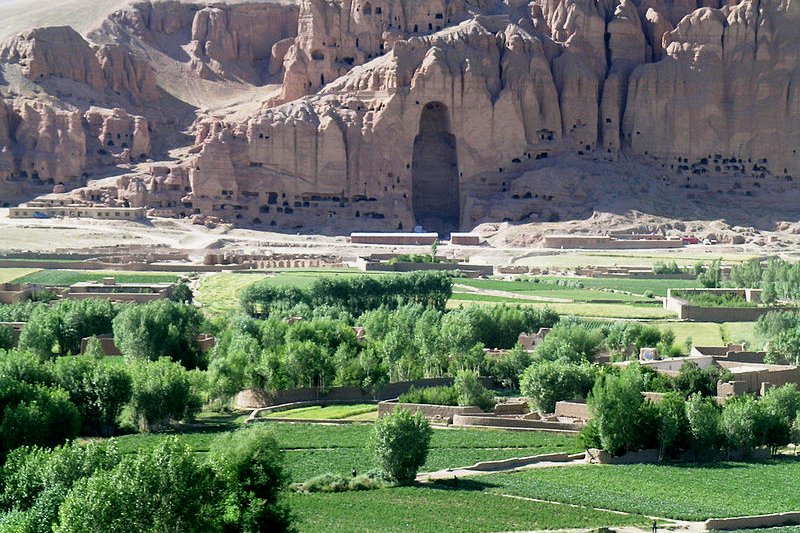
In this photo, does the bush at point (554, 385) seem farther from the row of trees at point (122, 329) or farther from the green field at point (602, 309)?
the green field at point (602, 309)

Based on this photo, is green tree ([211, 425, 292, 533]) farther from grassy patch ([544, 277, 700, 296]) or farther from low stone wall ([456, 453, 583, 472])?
grassy patch ([544, 277, 700, 296])

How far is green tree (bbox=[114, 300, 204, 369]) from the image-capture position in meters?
72.8

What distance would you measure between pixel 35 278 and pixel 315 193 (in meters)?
34.9

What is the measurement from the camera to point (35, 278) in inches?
3893

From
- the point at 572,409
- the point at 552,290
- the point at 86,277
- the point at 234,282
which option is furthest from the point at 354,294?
the point at 572,409

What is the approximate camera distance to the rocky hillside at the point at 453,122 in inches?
5064

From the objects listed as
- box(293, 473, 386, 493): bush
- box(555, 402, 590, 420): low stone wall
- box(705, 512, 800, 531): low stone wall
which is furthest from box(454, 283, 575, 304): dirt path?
box(705, 512, 800, 531): low stone wall

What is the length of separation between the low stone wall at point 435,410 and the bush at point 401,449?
11064 mm

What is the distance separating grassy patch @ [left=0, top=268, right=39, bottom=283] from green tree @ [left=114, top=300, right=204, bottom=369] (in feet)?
74.3

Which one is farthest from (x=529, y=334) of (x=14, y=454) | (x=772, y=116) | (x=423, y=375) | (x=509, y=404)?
(x=772, y=116)

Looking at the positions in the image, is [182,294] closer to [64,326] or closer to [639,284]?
[64,326]

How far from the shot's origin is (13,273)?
10181cm

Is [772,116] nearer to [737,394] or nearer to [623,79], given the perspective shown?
[623,79]

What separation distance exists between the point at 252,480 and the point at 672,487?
14.4 metres
